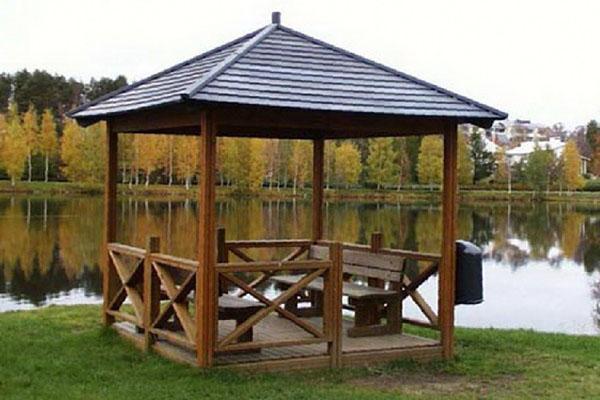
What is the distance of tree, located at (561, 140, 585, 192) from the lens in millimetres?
78562

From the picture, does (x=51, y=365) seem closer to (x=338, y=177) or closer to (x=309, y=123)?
(x=309, y=123)

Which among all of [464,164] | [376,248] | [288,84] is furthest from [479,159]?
[288,84]

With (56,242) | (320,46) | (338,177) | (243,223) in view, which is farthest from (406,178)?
(320,46)

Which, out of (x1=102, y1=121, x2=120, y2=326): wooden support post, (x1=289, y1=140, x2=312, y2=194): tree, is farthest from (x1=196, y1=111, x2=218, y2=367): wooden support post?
(x1=289, y1=140, x2=312, y2=194): tree

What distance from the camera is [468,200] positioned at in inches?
2849

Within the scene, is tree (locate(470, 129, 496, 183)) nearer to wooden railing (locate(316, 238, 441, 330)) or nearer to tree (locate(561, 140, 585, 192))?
tree (locate(561, 140, 585, 192))

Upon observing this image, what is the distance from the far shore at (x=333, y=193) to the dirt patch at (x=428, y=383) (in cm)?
5717

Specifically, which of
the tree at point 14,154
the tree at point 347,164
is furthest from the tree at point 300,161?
the tree at point 14,154

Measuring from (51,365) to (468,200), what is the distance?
65.9 m

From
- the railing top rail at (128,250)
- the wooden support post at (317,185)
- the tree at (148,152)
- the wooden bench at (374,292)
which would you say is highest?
the tree at (148,152)

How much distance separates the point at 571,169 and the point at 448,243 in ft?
241

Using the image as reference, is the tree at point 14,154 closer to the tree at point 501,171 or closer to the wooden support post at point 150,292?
the tree at point 501,171

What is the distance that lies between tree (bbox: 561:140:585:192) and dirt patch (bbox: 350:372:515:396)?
73178 millimetres

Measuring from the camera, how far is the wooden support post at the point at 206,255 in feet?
27.3
